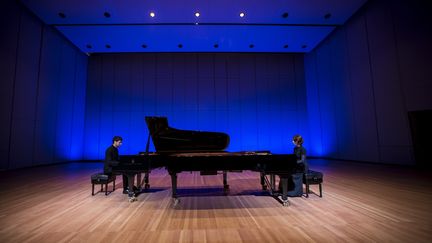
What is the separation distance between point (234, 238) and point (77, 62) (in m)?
10.4

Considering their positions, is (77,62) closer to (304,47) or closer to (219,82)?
(219,82)

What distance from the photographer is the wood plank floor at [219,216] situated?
6.52 ft

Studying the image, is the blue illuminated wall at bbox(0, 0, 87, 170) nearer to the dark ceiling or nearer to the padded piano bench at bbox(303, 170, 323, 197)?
the dark ceiling

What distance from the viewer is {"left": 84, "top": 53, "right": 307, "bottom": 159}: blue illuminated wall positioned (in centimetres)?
979

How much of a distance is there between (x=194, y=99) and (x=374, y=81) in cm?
690

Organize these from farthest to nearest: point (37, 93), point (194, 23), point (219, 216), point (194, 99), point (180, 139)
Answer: point (194, 99)
point (194, 23)
point (37, 93)
point (180, 139)
point (219, 216)

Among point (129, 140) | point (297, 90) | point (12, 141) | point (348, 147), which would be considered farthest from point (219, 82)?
point (12, 141)

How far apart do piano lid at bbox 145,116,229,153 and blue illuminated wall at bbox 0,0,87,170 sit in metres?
5.58

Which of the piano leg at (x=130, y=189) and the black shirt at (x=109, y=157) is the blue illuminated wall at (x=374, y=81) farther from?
the black shirt at (x=109, y=157)

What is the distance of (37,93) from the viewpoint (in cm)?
731

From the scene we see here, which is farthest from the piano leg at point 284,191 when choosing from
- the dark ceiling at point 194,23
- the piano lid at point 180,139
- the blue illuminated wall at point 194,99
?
the blue illuminated wall at point 194,99

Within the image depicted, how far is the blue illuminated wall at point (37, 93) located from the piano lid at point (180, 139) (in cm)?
558

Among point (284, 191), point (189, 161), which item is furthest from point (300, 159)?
point (189, 161)

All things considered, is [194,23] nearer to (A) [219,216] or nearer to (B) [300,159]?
(B) [300,159]
